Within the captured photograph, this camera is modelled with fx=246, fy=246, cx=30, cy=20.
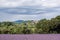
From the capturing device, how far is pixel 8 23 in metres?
28.2

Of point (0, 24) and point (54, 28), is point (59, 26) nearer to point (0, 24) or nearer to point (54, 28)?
point (54, 28)

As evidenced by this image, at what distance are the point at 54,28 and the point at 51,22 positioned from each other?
1702 mm

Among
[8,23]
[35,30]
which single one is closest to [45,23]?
Answer: [35,30]

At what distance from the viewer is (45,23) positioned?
25.9m

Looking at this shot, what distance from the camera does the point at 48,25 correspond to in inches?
987

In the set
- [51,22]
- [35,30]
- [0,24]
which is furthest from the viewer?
[0,24]

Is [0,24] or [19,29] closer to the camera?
[19,29]

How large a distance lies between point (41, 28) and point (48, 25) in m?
0.86

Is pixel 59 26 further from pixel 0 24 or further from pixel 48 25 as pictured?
pixel 0 24

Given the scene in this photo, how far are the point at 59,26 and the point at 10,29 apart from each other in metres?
4.90

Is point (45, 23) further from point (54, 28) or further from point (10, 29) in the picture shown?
point (10, 29)

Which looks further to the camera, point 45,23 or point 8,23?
point 8,23

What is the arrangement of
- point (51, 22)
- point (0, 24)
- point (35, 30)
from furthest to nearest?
point (0, 24), point (51, 22), point (35, 30)

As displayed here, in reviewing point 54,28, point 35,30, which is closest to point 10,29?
point 35,30
